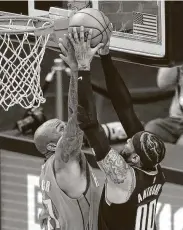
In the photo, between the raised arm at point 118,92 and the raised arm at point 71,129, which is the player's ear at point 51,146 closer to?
the raised arm at point 71,129

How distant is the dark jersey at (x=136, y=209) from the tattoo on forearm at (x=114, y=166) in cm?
12

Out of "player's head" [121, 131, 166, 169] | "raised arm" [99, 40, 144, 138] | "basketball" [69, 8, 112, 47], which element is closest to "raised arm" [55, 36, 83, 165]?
"basketball" [69, 8, 112, 47]

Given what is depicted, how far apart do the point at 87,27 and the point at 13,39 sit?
1771mm

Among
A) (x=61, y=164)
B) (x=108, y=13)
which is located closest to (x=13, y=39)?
(x=108, y=13)

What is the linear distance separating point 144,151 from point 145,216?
33 centimetres

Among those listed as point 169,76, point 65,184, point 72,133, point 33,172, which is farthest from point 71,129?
point 169,76

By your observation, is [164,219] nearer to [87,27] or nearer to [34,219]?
[34,219]

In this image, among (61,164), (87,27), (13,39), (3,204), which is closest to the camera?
(87,27)

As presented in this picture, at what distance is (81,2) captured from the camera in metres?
4.44

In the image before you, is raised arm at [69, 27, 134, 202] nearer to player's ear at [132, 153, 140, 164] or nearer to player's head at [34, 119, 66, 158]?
player's ear at [132, 153, 140, 164]

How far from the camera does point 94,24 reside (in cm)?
354

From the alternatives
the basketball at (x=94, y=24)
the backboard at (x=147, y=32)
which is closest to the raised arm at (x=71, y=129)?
the basketball at (x=94, y=24)

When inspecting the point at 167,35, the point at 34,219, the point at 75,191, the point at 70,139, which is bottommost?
the point at 34,219

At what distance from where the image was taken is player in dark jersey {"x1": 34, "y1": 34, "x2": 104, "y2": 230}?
12.2ft
